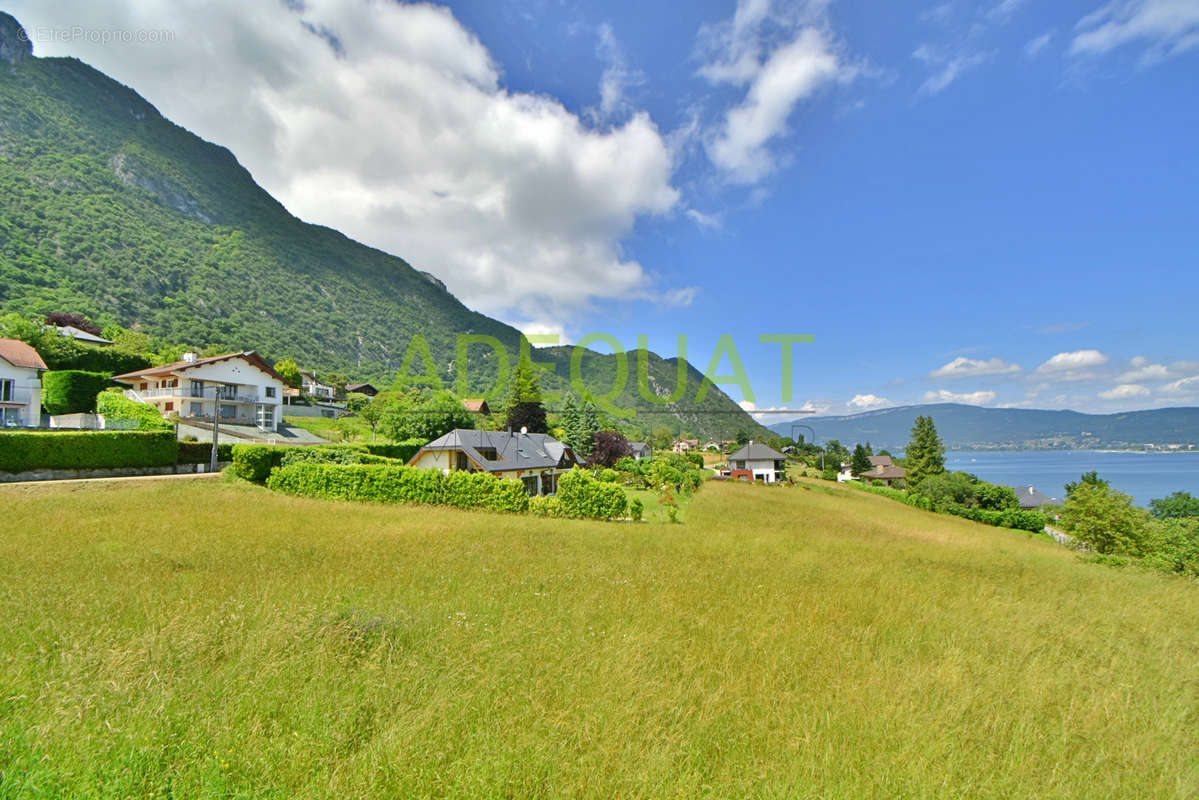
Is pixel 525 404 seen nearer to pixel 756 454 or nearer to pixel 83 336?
pixel 756 454

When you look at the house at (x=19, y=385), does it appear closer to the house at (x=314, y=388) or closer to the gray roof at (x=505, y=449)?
the gray roof at (x=505, y=449)

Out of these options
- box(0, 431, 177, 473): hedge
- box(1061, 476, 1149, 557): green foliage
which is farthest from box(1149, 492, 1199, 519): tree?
box(0, 431, 177, 473): hedge

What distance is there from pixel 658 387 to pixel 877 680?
5932 inches

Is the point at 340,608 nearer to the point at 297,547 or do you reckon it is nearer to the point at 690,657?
the point at 690,657

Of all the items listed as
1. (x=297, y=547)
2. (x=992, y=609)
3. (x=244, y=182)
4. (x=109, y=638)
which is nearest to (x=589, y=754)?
(x=109, y=638)

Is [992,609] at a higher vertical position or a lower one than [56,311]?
lower

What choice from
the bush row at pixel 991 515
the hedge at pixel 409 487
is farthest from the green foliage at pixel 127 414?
the bush row at pixel 991 515

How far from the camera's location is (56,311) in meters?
50.7

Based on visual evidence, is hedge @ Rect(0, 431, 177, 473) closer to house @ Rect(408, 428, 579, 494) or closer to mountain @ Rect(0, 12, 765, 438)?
house @ Rect(408, 428, 579, 494)

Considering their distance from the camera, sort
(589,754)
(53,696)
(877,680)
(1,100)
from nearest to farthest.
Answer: (589,754) < (53,696) < (877,680) < (1,100)

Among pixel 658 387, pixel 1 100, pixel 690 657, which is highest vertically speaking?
pixel 1 100

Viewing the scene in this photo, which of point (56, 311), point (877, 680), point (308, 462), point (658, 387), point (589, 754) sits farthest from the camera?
point (658, 387)

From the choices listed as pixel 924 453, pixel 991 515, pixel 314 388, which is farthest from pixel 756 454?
pixel 314 388

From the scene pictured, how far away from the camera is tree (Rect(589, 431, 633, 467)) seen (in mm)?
46188
